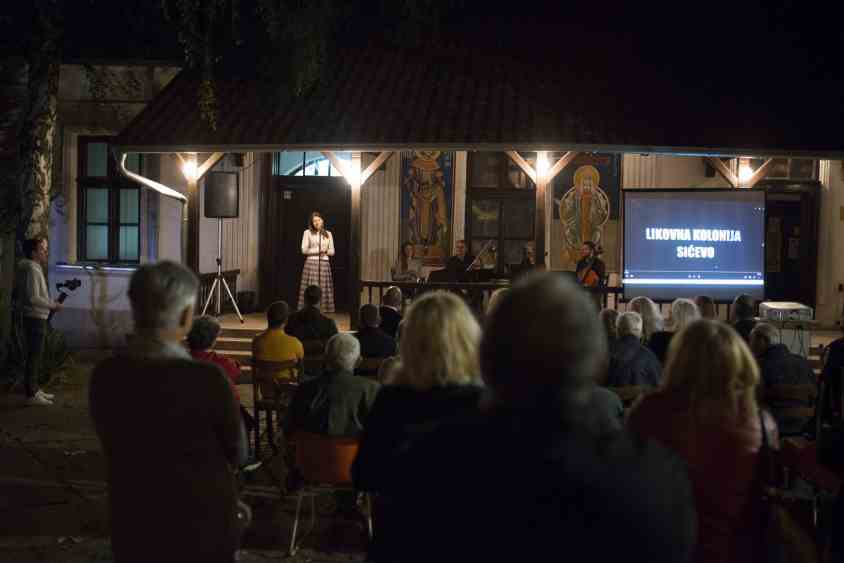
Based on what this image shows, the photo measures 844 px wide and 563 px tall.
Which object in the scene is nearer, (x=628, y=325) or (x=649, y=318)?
(x=628, y=325)

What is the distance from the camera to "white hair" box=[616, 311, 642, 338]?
269 inches

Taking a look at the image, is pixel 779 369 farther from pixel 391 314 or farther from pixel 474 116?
pixel 474 116

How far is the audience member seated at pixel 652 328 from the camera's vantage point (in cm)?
776

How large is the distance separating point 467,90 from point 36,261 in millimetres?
5955

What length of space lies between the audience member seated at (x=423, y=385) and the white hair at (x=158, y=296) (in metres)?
0.73

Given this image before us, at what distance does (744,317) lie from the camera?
330 inches

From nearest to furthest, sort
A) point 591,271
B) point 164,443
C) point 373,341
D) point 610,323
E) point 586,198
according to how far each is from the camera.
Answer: point 164,443 < point 610,323 < point 373,341 < point 591,271 < point 586,198

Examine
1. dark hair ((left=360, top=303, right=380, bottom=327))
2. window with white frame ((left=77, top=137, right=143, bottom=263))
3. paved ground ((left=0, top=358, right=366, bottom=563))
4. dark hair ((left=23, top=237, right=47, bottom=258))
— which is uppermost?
window with white frame ((left=77, top=137, right=143, bottom=263))

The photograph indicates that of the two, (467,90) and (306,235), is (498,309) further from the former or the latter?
(306,235)

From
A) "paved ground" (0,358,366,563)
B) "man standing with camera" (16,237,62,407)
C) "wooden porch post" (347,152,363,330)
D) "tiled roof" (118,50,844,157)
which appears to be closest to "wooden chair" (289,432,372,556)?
"paved ground" (0,358,366,563)

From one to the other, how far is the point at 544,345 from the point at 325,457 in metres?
3.68

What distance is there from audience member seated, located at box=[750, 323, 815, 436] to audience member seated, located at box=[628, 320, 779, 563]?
11.0ft

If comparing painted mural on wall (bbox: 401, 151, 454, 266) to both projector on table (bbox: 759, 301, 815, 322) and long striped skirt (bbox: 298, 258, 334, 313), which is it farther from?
projector on table (bbox: 759, 301, 815, 322)

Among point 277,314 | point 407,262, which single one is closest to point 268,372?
point 277,314
